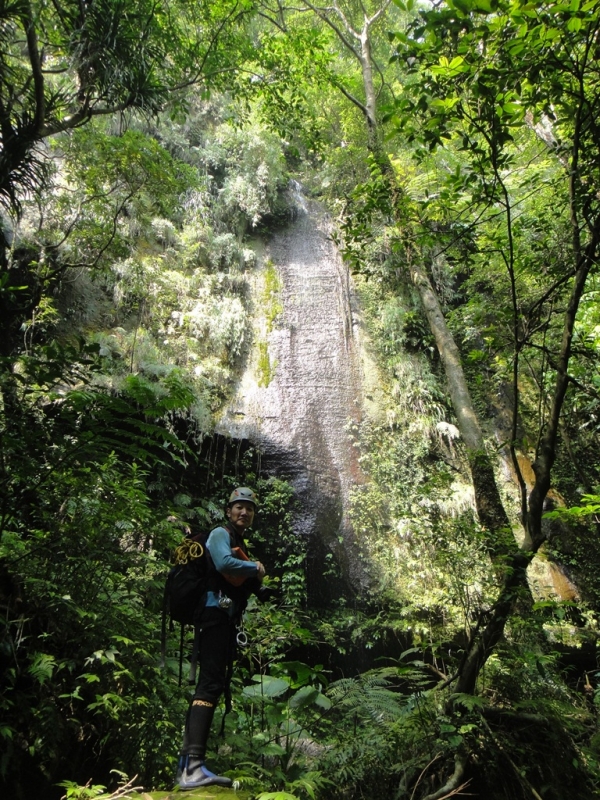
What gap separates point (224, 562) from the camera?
2.87 meters

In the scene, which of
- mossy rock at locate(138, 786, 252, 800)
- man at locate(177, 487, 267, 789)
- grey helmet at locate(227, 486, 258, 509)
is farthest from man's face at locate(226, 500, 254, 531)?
mossy rock at locate(138, 786, 252, 800)

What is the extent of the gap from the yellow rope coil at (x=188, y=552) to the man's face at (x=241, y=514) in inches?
13.2

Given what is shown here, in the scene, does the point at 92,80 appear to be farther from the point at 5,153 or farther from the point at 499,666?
the point at 499,666

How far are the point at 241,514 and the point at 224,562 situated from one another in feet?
1.51

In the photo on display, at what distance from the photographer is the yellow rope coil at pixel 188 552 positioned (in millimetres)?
3002

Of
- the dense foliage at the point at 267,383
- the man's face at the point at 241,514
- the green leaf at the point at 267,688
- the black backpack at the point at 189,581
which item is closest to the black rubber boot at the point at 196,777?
the dense foliage at the point at 267,383

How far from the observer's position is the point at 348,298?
12.4m

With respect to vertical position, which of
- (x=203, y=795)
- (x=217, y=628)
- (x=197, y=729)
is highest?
(x=217, y=628)

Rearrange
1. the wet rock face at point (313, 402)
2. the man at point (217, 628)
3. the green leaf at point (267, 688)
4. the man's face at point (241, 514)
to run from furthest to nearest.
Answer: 1. the wet rock face at point (313, 402)
2. the green leaf at point (267, 688)
3. the man's face at point (241, 514)
4. the man at point (217, 628)

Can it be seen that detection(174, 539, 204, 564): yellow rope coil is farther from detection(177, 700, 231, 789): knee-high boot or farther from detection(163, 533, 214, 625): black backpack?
detection(177, 700, 231, 789): knee-high boot

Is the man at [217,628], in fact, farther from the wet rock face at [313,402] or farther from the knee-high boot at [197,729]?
the wet rock face at [313,402]

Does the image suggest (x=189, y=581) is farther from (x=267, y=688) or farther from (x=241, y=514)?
(x=267, y=688)

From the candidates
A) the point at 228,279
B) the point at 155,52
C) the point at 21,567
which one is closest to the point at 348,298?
the point at 228,279

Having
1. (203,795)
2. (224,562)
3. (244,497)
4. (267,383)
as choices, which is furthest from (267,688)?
(267,383)
